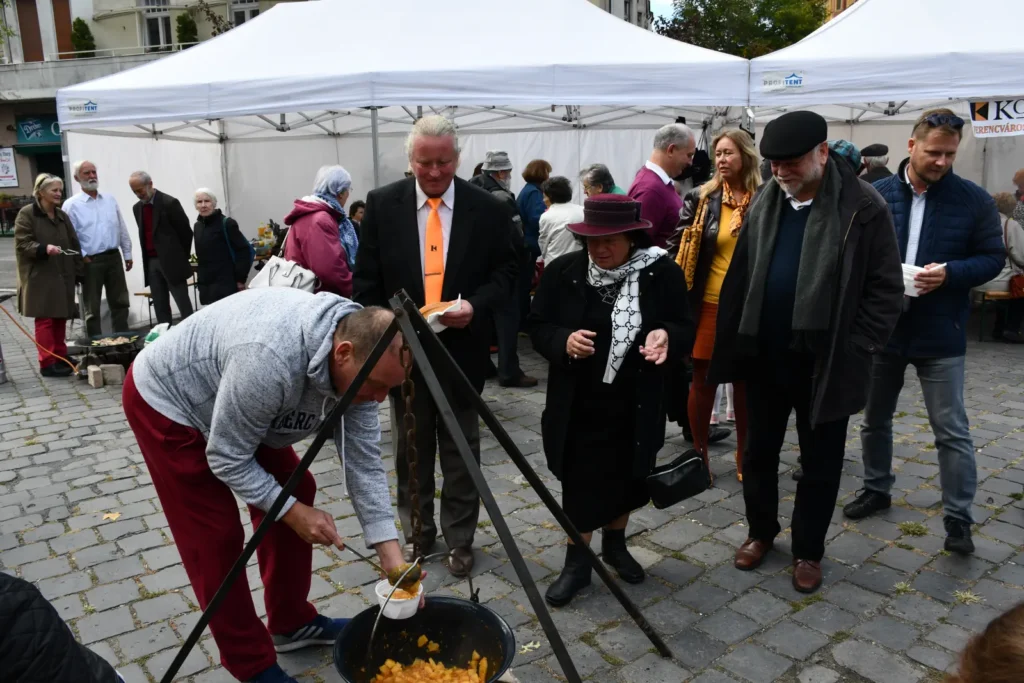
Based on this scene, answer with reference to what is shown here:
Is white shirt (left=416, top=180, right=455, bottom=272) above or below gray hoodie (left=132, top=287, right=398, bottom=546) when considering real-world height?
above

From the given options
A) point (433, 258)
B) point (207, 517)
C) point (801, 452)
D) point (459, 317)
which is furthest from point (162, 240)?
point (801, 452)

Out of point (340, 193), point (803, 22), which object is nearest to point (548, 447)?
point (340, 193)

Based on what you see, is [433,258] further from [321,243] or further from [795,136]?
[321,243]

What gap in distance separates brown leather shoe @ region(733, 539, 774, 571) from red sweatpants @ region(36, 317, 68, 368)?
6.89 m

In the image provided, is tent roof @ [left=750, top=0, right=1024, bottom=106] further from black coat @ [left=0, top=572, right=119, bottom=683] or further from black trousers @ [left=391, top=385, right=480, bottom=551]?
black coat @ [left=0, top=572, right=119, bottom=683]

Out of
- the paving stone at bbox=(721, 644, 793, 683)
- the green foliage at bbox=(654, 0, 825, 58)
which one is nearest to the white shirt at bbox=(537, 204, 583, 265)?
the paving stone at bbox=(721, 644, 793, 683)

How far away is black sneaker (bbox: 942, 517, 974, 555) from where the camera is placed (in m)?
3.70

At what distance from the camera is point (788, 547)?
3875 millimetres

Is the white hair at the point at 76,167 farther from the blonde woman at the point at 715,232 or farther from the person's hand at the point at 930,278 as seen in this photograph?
the person's hand at the point at 930,278

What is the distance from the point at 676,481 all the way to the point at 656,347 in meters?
0.58

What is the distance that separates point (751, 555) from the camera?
3684 mm

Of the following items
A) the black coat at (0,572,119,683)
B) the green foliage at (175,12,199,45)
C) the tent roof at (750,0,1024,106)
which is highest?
the green foliage at (175,12,199,45)

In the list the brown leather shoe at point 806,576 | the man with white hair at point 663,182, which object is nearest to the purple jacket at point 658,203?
the man with white hair at point 663,182

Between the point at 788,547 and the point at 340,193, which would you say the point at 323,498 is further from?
the point at 788,547
